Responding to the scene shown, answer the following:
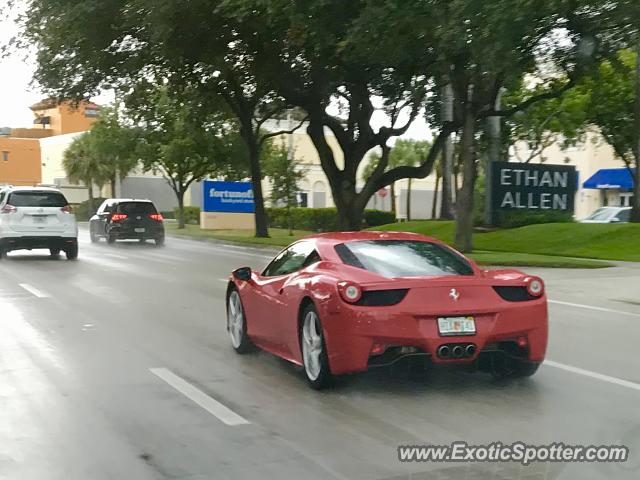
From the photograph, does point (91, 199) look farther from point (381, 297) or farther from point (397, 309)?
point (397, 309)

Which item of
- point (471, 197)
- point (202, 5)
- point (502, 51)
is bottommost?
point (471, 197)

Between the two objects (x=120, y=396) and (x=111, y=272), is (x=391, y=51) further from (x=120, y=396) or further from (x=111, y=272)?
(x=120, y=396)

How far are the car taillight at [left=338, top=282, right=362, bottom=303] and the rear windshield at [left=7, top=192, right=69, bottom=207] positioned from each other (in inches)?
691

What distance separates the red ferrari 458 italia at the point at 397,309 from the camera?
673cm

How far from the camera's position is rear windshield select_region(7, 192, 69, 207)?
22625mm

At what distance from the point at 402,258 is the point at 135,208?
2561 cm

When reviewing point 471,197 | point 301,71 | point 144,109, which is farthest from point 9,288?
point 144,109

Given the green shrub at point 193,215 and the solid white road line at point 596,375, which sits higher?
the green shrub at point 193,215

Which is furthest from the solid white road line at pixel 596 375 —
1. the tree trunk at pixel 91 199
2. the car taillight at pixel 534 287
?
the tree trunk at pixel 91 199

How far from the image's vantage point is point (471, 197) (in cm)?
2548

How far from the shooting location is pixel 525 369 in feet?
24.7

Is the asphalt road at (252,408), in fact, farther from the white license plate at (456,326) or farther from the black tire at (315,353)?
the white license plate at (456,326)

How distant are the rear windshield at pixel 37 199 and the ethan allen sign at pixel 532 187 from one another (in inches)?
637

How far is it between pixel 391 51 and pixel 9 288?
1127 centimetres
